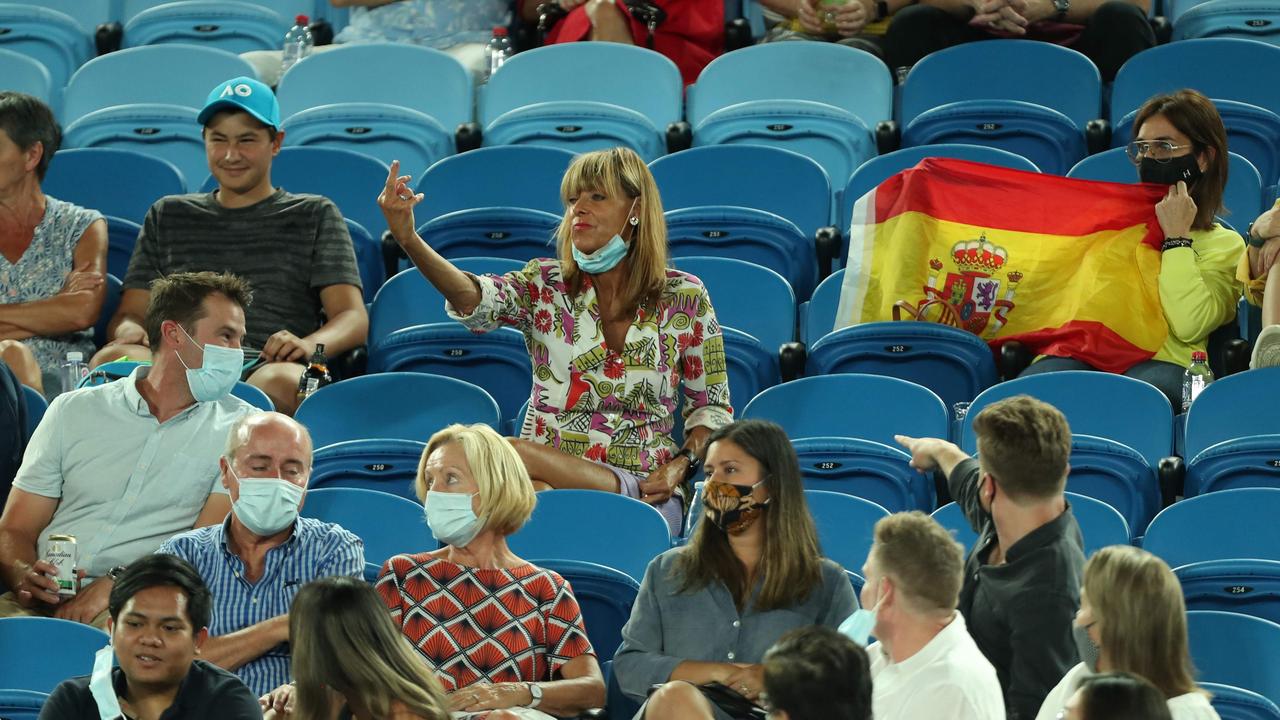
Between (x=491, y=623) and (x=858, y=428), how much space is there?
4.35ft

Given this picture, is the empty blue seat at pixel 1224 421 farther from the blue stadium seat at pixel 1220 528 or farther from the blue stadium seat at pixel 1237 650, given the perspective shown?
the blue stadium seat at pixel 1237 650

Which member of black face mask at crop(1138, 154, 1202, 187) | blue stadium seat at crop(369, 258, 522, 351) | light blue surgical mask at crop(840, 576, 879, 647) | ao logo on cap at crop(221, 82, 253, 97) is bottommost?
light blue surgical mask at crop(840, 576, 879, 647)

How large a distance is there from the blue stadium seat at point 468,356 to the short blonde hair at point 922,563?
7.15ft

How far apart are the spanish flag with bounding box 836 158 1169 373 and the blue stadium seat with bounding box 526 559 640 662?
64.2 inches

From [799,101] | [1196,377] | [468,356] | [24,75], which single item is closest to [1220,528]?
[1196,377]

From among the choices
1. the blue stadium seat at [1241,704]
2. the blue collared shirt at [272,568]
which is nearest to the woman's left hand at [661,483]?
the blue collared shirt at [272,568]

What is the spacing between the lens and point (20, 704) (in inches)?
149

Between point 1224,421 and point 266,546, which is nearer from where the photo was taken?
point 266,546

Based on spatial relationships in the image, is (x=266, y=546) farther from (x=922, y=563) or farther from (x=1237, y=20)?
(x=1237, y=20)

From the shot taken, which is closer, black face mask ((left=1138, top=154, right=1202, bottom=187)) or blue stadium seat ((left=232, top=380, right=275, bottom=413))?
blue stadium seat ((left=232, top=380, right=275, bottom=413))

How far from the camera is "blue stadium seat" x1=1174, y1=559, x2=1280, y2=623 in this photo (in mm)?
4035

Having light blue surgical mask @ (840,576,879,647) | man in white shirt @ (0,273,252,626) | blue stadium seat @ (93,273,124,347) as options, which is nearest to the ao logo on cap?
blue stadium seat @ (93,273,124,347)

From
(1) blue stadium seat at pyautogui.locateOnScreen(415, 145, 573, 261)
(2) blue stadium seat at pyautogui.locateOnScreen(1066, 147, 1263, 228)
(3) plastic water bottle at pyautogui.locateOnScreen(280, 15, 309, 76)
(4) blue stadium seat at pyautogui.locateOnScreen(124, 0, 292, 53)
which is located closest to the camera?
(2) blue stadium seat at pyautogui.locateOnScreen(1066, 147, 1263, 228)

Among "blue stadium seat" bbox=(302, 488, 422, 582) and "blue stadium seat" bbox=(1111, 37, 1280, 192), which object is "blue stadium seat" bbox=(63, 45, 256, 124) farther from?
"blue stadium seat" bbox=(1111, 37, 1280, 192)
